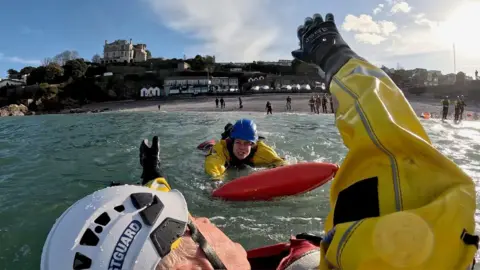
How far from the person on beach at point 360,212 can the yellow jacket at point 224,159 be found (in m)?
4.56

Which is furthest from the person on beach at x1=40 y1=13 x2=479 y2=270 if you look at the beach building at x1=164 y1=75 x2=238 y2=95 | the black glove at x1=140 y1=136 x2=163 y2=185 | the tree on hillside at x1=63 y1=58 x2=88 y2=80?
the tree on hillside at x1=63 y1=58 x2=88 y2=80

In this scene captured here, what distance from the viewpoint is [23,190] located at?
255 inches

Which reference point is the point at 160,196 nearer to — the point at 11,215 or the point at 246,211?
the point at 246,211

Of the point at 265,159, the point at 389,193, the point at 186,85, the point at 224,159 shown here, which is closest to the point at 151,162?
the point at 224,159

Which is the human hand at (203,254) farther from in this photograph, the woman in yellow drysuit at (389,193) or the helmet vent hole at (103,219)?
the woman in yellow drysuit at (389,193)

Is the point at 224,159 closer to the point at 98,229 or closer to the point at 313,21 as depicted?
the point at 313,21

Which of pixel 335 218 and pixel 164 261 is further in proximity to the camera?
pixel 164 261

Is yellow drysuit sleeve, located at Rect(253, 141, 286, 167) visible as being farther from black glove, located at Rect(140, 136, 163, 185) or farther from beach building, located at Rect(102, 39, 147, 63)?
beach building, located at Rect(102, 39, 147, 63)

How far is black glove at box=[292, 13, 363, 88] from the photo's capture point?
1.98m

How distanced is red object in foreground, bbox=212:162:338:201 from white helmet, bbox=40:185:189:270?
3.79m

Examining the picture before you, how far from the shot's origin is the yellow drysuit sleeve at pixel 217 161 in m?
6.66

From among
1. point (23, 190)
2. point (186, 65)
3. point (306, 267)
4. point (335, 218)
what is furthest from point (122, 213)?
point (186, 65)

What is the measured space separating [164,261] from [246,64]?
95.1m

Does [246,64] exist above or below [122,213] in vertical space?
above
